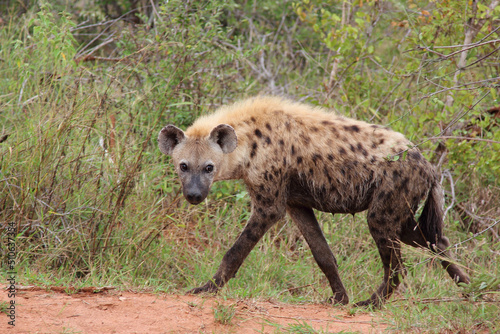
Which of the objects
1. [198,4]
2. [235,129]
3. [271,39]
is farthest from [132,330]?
A: [271,39]

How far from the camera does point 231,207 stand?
227 inches

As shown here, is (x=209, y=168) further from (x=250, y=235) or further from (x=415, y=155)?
(x=415, y=155)

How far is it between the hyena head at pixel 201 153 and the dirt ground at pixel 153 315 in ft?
2.47

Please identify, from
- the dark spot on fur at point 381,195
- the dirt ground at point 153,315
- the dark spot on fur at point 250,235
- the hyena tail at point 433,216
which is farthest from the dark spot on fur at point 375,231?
the dark spot on fur at point 250,235

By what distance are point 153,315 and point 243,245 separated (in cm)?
90

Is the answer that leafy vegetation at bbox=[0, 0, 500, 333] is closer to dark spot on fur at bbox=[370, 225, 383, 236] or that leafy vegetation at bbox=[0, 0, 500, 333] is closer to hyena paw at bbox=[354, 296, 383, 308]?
hyena paw at bbox=[354, 296, 383, 308]

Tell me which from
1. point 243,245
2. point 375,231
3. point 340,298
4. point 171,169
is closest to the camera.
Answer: point 243,245

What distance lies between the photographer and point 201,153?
4.19 m

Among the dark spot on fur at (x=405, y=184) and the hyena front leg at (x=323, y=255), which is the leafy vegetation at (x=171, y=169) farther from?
the dark spot on fur at (x=405, y=184)

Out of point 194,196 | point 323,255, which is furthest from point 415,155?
point 194,196

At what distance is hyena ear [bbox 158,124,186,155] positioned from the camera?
424cm

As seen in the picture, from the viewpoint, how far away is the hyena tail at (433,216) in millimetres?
4355

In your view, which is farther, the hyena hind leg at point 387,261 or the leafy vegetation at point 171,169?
the leafy vegetation at point 171,169

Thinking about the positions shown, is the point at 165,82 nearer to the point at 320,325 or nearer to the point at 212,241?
the point at 212,241
